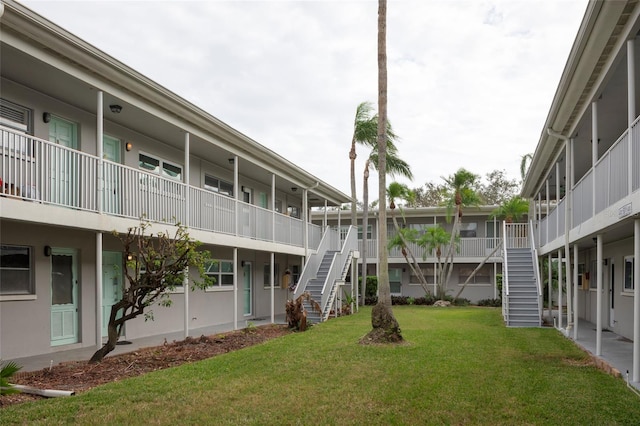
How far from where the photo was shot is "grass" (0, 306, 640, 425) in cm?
679

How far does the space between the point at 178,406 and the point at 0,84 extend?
7235 millimetres

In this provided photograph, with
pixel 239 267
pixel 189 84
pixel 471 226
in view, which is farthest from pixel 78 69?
pixel 471 226

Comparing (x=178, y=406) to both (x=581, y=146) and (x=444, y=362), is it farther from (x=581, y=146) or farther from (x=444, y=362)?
(x=581, y=146)

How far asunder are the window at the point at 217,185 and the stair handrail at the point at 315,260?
3.78 meters

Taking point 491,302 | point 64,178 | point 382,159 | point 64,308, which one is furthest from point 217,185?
point 491,302

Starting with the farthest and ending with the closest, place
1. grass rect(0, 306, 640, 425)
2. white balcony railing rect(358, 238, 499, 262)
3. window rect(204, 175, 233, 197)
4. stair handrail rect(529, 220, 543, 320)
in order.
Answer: white balcony railing rect(358, 238, 499, 262), window rect(204, 175, 233, 197), stair handrail rect(529, 220, 543, 320), grass rect(0, 306, 640, 425)

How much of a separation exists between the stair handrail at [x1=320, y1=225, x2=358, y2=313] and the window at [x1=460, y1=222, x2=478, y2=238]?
10.4m

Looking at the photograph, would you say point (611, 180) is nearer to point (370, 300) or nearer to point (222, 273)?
point (222, 273)

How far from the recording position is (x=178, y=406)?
7273 mm

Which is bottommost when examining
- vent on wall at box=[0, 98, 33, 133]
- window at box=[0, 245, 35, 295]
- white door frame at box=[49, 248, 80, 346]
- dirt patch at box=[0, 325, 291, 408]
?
dirt patch at box=[0, 325, 291, 408]

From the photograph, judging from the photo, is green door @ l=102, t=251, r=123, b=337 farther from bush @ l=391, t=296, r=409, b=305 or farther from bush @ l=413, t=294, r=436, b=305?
bush @ l=413, t=294, r=436, b=305

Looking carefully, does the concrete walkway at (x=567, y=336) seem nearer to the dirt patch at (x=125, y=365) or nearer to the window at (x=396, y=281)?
the dirt patch at (x=125, y=365)

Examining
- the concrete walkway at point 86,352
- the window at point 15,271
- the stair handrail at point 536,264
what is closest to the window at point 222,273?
the concrete walkway at point 86,352

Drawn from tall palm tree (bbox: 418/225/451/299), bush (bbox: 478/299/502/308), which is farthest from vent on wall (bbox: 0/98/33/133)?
bush (bbox: 478/299/502/308)
